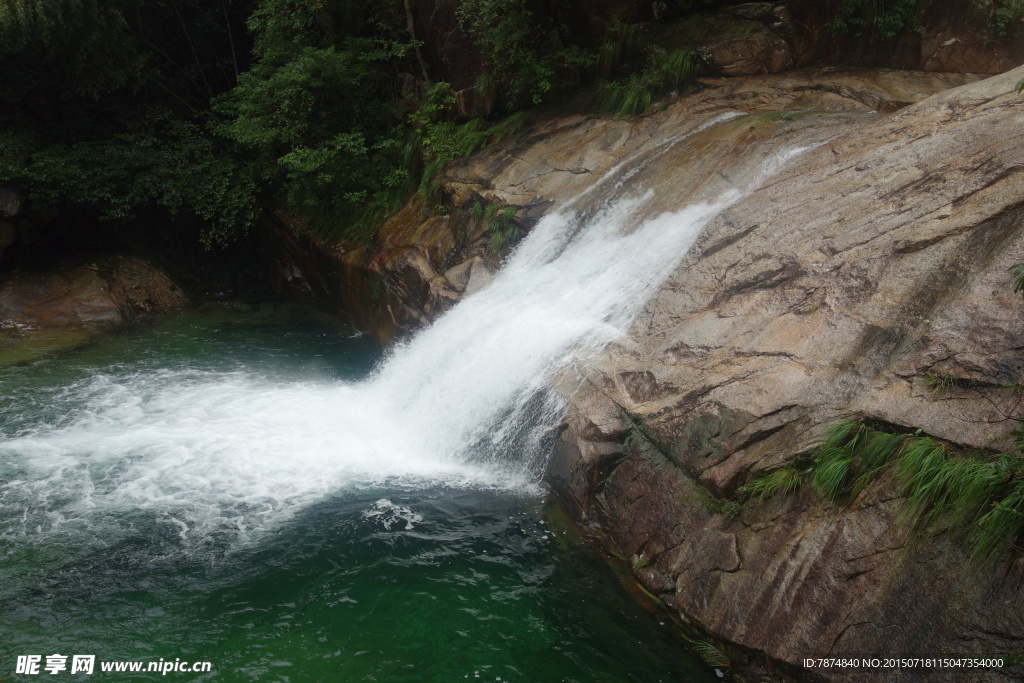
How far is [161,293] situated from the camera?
12.4m

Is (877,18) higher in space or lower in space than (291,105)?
higher

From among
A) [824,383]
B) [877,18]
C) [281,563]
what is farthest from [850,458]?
[877,18]

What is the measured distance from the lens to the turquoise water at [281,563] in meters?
4.61

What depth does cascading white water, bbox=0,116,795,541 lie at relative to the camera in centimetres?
624

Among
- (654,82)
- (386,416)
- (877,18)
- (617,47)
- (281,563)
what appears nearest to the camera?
(281,563)

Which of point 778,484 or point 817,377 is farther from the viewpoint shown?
point 817,377

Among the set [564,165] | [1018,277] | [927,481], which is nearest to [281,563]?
[927,481]

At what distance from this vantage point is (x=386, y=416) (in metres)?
8.05

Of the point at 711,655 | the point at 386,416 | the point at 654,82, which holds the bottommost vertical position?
the point at 386,416

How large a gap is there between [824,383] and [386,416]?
4947 millimetres

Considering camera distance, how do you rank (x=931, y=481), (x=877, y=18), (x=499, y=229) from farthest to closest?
(x=499, y=229) → (x=877, y=18) → (x=931, y=481)

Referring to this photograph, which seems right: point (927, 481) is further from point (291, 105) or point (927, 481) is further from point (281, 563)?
point (291, 105)

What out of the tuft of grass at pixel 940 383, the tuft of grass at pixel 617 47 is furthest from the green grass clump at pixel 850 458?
the tuft of grass at pixel 617 47

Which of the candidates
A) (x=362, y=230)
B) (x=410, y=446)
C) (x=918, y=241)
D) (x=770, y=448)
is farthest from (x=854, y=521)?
(x=362, y=230)
